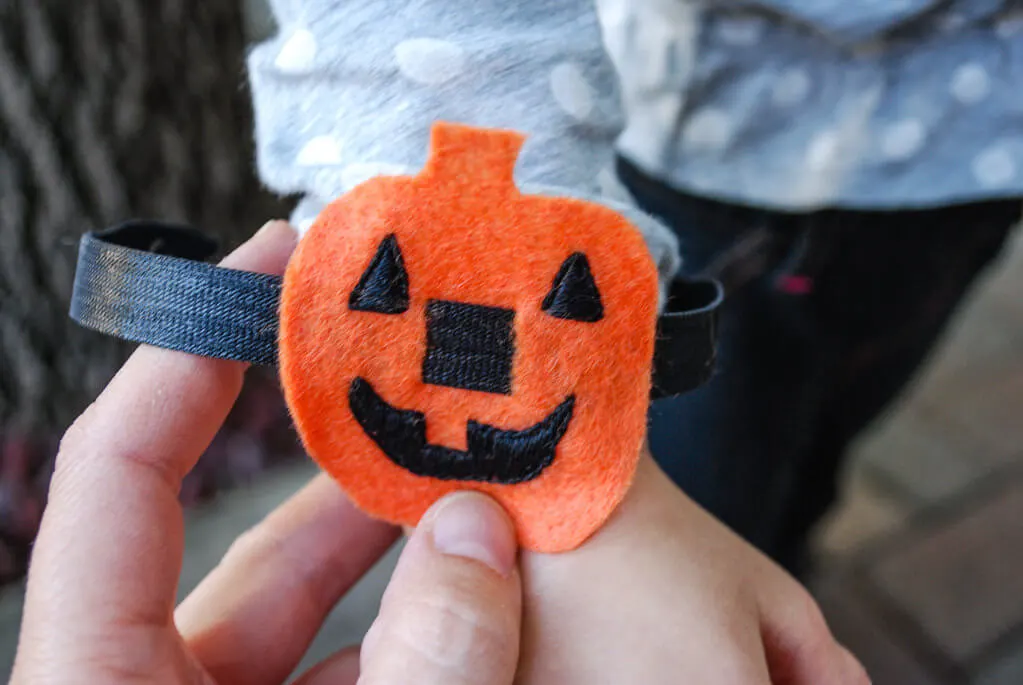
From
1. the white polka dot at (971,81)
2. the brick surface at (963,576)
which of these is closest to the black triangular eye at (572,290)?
the white polka dot at (971,81)

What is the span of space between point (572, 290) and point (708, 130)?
26cm

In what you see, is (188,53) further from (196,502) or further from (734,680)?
(734,680)

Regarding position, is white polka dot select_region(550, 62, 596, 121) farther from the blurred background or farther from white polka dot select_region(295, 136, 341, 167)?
the blurred background

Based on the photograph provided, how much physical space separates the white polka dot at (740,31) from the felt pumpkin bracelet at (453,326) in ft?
0.77

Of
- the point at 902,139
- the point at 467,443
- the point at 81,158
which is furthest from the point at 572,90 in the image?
the point at 81,158

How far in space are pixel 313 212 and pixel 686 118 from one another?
1.02 feet

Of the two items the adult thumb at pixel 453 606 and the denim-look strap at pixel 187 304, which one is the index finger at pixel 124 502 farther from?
the adult thumb at pixel 453 606

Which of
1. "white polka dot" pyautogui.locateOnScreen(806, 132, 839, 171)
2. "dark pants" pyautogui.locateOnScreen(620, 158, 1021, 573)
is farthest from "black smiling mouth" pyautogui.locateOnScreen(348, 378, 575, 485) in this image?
"white polka dot" pyautogui.locateOnScreen(806, 132, 839, 171)

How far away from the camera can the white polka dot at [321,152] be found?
42 cm

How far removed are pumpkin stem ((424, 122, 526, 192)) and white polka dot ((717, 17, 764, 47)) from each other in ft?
0.82

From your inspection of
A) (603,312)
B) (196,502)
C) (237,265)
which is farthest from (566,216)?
(196,502)

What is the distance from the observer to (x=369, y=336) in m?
0.41

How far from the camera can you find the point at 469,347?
1.34ft

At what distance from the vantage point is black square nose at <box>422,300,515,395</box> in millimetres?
405
